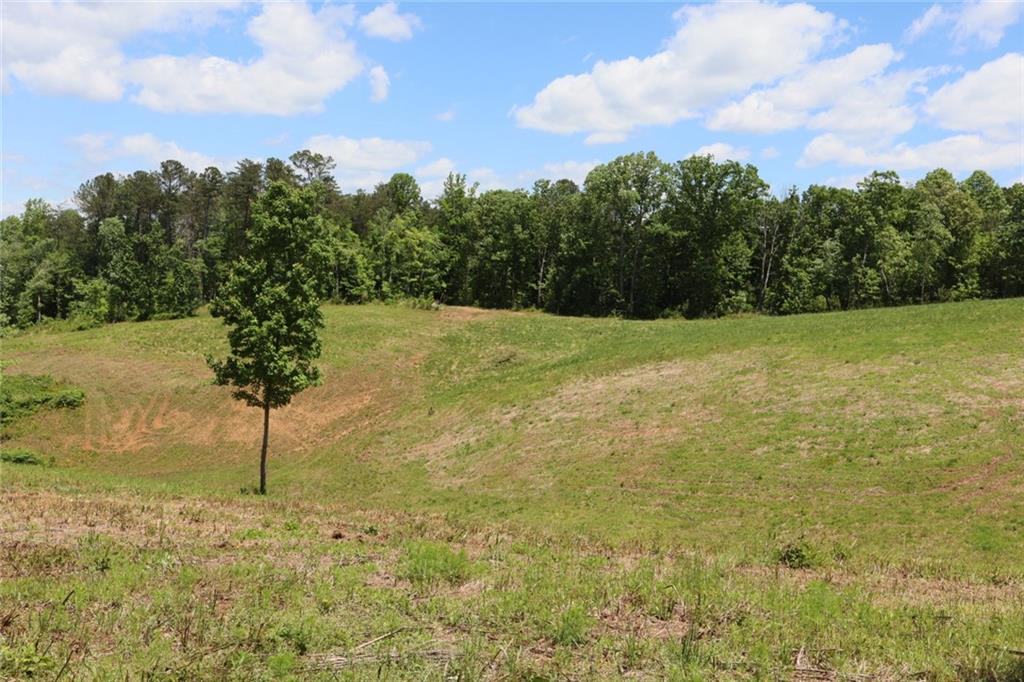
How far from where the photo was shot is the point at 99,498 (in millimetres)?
18078

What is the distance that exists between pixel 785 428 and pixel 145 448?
120 feet

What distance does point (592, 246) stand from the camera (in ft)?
295

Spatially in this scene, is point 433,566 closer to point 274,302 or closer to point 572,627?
point 572,627

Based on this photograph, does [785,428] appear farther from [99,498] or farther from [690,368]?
[99,498]

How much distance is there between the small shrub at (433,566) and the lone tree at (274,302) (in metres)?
20.0

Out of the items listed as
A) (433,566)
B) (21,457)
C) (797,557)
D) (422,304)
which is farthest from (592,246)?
(433,566)

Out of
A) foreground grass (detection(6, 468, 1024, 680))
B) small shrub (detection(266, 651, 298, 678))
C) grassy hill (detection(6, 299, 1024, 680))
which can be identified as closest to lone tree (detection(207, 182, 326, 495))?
grassy hill (detection(6, 299, 1024, 680))

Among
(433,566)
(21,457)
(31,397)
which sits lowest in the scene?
(21,457)

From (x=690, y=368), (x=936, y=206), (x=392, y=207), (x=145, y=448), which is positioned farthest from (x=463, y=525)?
(x=392, y=207)

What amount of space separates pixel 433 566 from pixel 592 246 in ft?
267

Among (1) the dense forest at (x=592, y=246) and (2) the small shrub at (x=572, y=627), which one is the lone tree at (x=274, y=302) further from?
(1) the dense forest at (x=592, y=246)

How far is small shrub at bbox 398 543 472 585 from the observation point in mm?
10742

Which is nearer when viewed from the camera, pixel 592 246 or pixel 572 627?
pixel 572 627

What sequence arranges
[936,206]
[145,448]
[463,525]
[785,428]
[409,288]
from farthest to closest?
[409,288] → [936,206] → [145,448] → [785,428] → [463,525]
